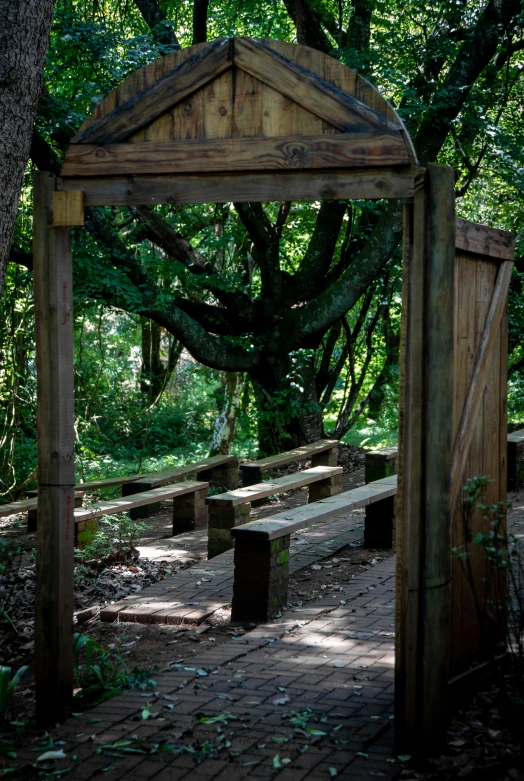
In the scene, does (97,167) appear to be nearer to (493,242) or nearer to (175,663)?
(493,242)

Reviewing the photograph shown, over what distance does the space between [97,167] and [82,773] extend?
9.23ft

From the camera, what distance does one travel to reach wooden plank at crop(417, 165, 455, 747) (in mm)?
3670

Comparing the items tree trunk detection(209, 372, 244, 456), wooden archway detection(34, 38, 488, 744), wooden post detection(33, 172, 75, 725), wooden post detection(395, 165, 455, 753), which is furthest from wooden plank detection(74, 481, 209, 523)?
tree trunk detection(209, 372, 244, 456)

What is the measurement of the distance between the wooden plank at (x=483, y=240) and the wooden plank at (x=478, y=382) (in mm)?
93

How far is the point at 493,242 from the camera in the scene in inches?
175

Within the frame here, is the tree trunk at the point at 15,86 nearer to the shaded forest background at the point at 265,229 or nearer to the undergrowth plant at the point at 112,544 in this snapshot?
the undergrowth plant at the point at 112,544

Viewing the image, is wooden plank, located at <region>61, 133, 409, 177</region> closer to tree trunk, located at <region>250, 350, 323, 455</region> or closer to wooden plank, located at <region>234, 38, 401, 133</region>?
wooden plank, located at <region>234, 38, 401, 133</region>

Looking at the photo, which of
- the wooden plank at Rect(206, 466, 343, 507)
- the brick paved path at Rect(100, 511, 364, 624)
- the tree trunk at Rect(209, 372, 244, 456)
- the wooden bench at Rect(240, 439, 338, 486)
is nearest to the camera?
the brick paved path at Rect(100, 511, 364, 624)

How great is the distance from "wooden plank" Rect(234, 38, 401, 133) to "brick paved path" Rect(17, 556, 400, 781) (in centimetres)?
279

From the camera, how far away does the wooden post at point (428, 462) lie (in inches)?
145

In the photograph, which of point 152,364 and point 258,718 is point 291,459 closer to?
point 258,718

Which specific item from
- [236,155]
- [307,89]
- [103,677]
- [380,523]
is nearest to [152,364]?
[380,523]

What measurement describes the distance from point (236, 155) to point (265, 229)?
29.7 feet

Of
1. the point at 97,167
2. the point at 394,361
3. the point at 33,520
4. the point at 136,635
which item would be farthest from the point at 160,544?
the point at 394,361
